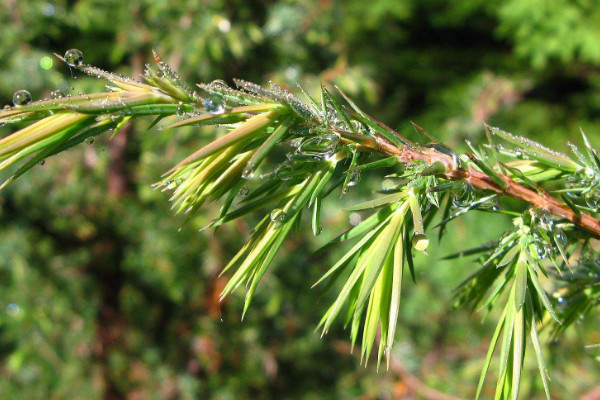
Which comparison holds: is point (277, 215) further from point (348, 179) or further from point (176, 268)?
point (176, 268)

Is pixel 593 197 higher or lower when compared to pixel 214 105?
lower

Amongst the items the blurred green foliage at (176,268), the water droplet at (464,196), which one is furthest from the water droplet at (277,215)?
the blurred green foliage at (176,268)

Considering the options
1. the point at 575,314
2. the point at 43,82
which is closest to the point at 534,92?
the point at 43,82

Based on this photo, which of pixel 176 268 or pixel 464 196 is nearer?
pixel 464 196

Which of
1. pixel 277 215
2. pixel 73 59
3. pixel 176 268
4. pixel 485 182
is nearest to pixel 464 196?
pixel 485 182

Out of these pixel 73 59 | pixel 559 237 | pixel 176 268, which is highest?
pixel 73 59

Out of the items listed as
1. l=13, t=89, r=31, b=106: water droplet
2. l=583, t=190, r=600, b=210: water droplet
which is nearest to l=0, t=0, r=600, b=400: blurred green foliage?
l=583, t=190, r=600, b=210: water droplet

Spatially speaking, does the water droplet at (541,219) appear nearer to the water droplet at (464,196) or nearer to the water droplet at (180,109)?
the water droplet at (464,196)
